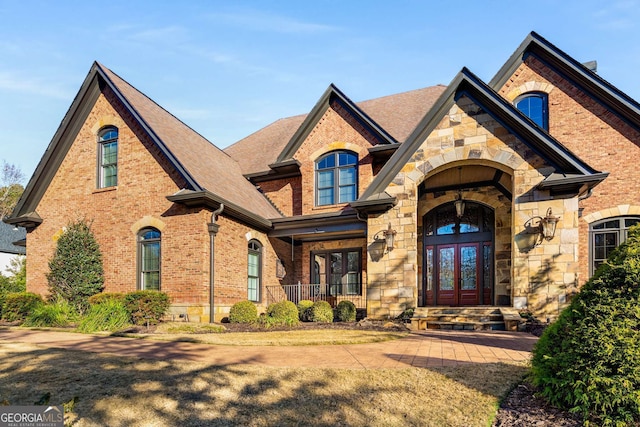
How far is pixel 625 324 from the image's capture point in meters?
3.74

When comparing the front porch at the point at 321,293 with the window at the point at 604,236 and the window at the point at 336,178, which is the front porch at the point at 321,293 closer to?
the window at the point at 336,178

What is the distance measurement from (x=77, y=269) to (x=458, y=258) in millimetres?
12530

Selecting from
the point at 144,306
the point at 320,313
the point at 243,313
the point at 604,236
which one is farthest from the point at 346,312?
the point at 604,236

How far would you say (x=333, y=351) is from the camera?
276 inches

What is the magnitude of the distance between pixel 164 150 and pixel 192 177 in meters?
1.46

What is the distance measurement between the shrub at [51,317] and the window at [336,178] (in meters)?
8.96

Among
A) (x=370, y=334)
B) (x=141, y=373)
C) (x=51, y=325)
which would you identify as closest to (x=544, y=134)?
(x=370, y=334)

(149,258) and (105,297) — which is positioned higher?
(149,258)

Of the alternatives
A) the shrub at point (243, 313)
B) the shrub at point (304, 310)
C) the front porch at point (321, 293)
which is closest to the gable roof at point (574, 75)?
the front porch at point (321, 293)

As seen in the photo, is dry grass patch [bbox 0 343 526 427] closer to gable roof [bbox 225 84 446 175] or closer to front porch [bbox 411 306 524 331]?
front porch [bbox 411 306 524 331]

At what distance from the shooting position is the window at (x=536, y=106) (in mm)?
14188

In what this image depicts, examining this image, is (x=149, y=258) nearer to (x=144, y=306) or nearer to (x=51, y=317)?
(x=144, y=306)

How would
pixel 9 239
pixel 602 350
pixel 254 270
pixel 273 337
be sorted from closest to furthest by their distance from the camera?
pixel 602 350 < pixel 273 337 < pixel 254 270 < pixel 9 239

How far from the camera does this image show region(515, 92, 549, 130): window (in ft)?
46.5
